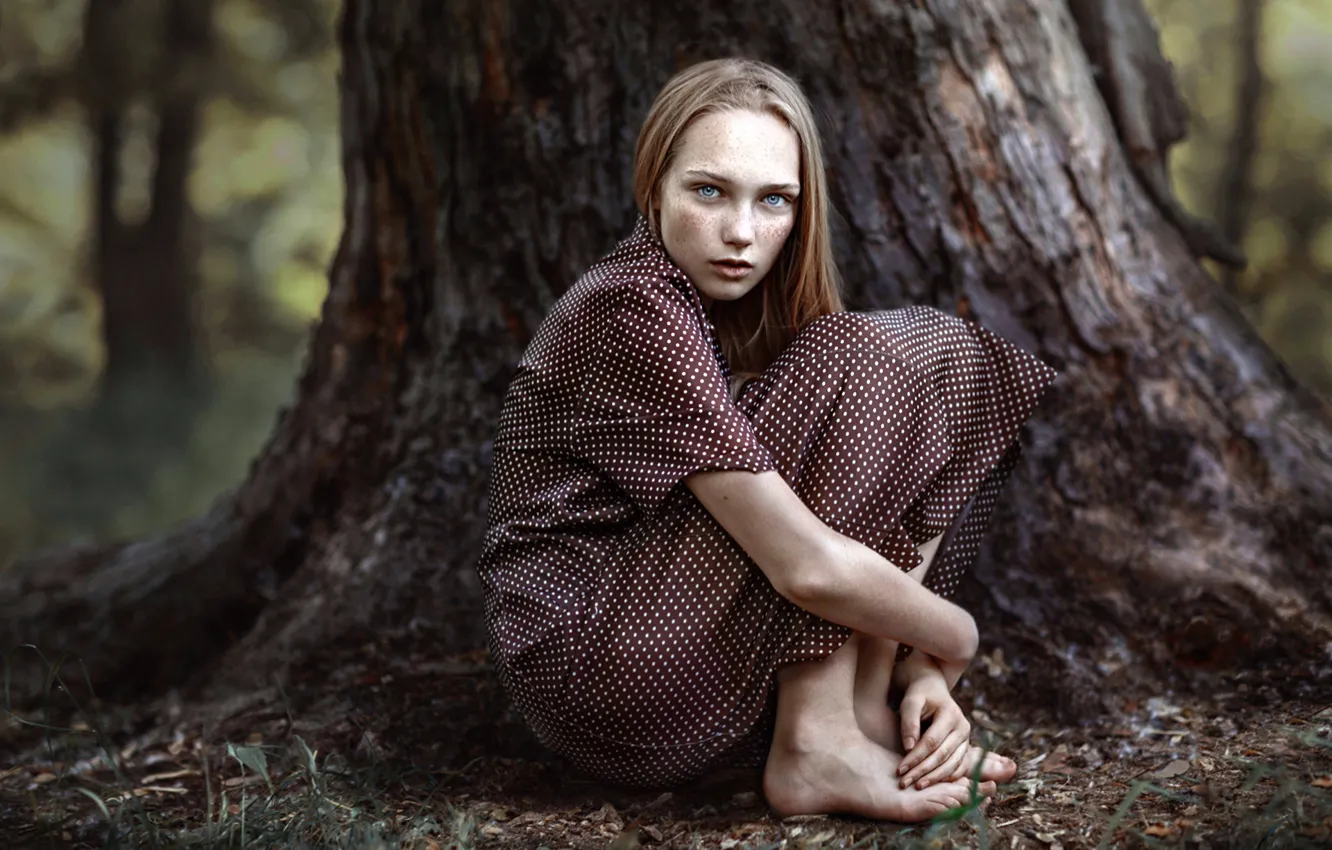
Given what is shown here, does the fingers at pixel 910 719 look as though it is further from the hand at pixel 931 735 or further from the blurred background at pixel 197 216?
the blurred background at pixel 197 216

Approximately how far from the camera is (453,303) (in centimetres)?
270

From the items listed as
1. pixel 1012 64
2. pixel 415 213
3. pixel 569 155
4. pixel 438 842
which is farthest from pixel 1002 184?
pixel 438 842

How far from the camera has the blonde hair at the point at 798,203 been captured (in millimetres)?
1940

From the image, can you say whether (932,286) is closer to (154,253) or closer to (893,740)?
(893,740)

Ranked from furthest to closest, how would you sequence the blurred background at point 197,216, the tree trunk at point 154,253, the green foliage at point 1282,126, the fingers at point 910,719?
the green foliage at point 1282,126
the tree trunk at point 154,253
the blurred background at point 197,216
the fingers at point 910,719

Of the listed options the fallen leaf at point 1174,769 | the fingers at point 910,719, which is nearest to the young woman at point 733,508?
the fingers at point 910,719

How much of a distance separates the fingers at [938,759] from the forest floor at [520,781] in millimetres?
77

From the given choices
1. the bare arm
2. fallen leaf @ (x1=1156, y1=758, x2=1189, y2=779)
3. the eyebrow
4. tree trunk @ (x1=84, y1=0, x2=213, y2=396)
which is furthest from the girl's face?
tree trunk @ (x1=84, y1=0, x2=213, y2=396)

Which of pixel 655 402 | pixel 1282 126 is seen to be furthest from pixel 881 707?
pixel 1282 126

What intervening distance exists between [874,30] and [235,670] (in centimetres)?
202

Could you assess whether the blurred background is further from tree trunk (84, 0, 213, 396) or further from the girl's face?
the girl's face

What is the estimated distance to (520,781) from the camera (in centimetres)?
217

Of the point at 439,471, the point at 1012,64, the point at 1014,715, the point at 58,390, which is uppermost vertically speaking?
the point at 1012,64

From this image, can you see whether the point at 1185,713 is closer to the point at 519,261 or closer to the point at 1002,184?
the point at 1002,184
